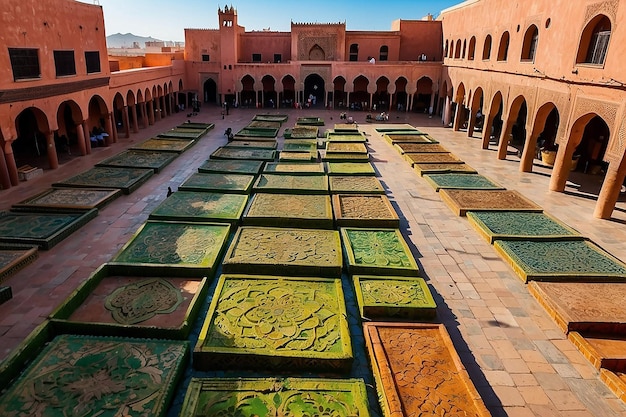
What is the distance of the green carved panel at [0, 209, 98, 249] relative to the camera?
10.5 metres

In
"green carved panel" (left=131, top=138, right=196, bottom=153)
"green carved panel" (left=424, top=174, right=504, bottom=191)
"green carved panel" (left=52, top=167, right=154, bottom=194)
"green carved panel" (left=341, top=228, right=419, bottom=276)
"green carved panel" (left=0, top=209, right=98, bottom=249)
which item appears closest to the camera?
"green carved panel" (left=341, top=228, right=419, bottom=276)

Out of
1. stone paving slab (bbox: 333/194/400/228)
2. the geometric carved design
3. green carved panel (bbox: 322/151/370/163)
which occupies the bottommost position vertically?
the geometric carved design

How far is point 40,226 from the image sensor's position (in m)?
11.3

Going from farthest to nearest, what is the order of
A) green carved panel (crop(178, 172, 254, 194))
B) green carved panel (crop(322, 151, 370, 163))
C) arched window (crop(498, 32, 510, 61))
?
arched window (crop(498, 32, 510, 61)) < green carved panel (crop(322, 151, 370, 163)) < green carved panel (crop(178, 172, 254, 194))

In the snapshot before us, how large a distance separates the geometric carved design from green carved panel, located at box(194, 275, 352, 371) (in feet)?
3.31

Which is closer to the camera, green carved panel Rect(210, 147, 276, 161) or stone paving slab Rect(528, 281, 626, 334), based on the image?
stone paving slab Rect(528, 281, 626, 334)

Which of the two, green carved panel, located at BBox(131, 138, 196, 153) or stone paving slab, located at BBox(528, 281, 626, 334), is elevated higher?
green carved panel, located at BBox(131, 138, 196, 153)

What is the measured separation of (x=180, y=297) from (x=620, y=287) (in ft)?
31.3

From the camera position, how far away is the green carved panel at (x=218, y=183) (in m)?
Result: 14.4

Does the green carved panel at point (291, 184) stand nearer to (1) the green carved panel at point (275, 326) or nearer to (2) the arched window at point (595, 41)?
(1) the green carved panel at point (275, 326)

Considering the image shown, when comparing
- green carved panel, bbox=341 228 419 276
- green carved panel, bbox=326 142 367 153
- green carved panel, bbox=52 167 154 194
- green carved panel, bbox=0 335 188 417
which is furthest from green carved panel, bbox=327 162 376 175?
green carved panel, bbox=0 335 188 417

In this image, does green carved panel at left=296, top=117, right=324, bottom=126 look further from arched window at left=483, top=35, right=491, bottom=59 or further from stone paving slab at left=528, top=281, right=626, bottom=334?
stone paving slab at left=528, top=281, right=626, bottom=334

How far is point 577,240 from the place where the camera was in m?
11.2

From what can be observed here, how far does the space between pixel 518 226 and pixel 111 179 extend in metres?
14.1
